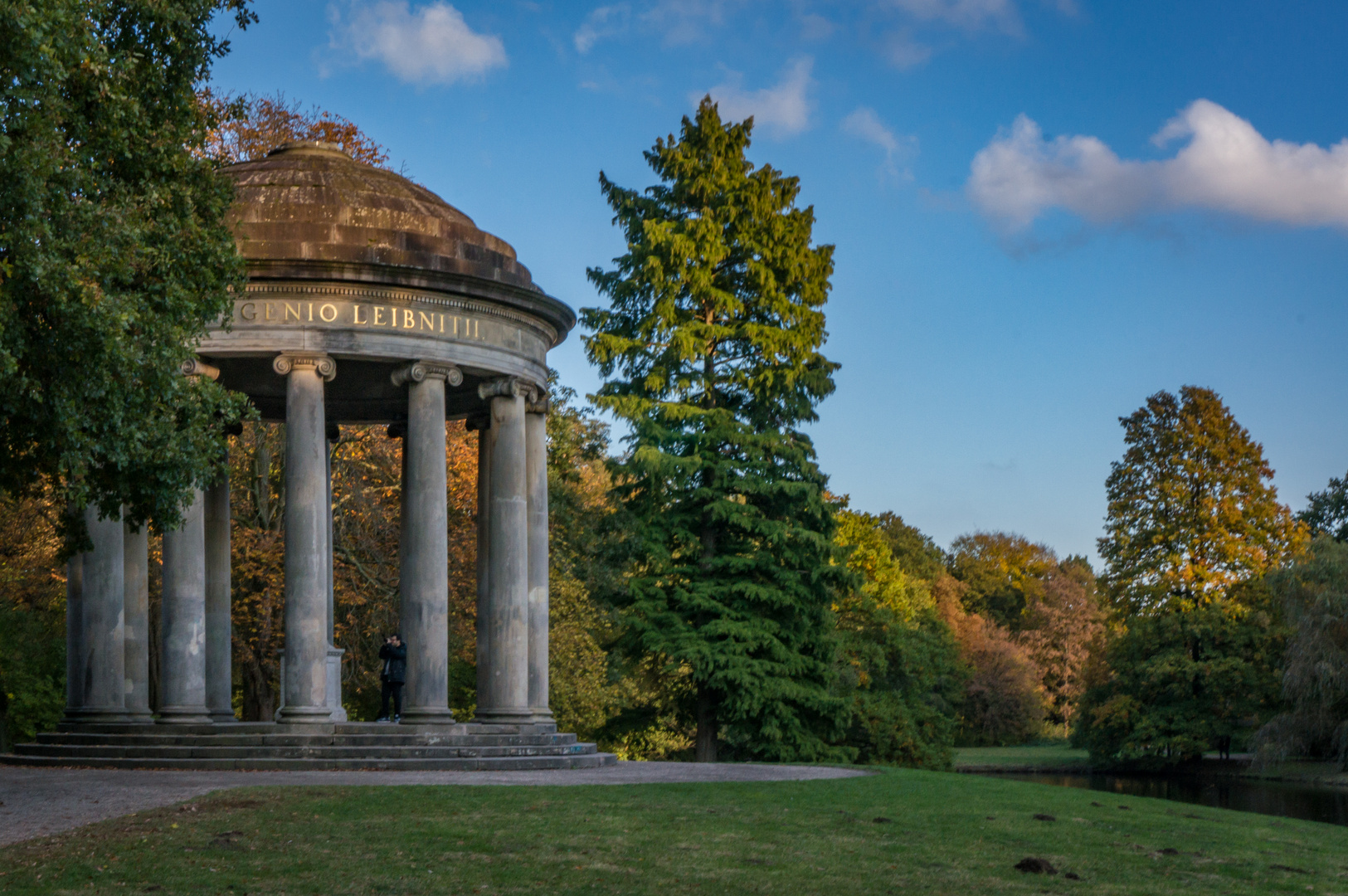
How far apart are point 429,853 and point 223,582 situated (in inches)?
678

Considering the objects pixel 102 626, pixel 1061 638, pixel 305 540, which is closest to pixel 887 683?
pixel 305 540

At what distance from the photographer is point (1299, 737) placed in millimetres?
50625

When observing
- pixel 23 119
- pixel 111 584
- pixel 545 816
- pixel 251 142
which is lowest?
pixel 545 816

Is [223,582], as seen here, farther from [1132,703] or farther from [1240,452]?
[1240,452]

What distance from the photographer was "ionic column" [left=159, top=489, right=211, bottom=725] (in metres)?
25.2

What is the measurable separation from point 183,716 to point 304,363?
676cm

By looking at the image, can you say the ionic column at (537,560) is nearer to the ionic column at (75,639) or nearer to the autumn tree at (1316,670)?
the ionic column at (75,639)

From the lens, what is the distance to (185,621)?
2545 centimetres

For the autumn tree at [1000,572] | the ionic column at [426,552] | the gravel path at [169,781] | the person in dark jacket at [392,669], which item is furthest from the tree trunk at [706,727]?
the autumn tree at [1000,572]

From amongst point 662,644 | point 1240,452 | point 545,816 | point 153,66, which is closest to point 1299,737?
point 1240,452

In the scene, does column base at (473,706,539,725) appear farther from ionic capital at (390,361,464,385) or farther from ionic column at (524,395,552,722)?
ionic capital at (390,361,464,385)

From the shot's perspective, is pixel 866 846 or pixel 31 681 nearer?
pixel 866 846

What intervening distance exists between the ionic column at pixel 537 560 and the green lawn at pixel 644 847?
7978 millimetres

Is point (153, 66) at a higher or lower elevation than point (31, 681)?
higher
